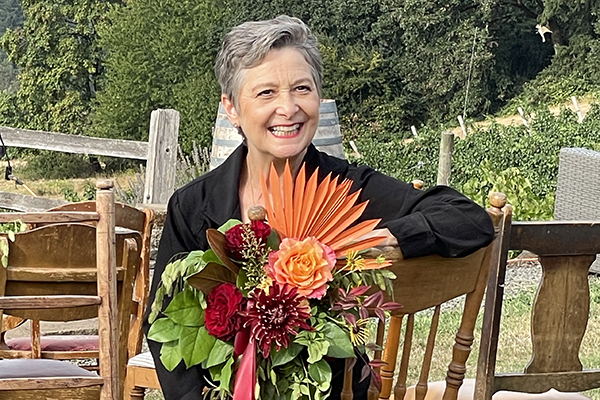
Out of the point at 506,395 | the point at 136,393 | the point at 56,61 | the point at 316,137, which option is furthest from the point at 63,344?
the point at 56,61

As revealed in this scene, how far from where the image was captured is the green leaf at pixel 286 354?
57.5 inches

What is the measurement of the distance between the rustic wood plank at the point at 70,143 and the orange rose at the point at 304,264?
20.7 ft

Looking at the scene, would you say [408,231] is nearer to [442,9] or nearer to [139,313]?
[139,313]

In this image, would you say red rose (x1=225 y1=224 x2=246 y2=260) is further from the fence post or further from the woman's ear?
the fence post

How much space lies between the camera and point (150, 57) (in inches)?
1485

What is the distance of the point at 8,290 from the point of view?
110 inches

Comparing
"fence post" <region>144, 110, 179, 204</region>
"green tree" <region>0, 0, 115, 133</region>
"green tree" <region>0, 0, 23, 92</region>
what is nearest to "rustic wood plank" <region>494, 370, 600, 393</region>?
"fence post" <region>144, 110, 179, 204</region>

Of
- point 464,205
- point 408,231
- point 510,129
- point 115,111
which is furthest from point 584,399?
point 115,111

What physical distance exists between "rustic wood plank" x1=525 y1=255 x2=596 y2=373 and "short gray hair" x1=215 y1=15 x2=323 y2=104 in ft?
2.11

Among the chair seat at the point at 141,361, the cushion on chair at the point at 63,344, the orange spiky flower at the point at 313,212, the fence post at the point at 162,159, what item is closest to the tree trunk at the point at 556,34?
the fence post at the point at 162,159

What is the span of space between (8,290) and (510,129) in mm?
14388

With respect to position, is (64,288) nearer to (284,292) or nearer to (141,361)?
(141,361)

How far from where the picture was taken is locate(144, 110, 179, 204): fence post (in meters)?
7.02

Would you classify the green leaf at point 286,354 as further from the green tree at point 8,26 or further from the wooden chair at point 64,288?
the green tree at point 8,26
